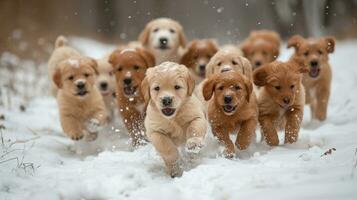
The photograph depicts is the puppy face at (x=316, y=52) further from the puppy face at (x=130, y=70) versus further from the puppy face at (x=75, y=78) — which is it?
the puppy face at (x=75, y=78)

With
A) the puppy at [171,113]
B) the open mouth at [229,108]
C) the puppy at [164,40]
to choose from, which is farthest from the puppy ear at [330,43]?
the puppy at [171,113]

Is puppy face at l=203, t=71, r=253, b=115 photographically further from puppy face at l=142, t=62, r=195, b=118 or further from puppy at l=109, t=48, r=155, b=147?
puppy at l=109, t=48, r=155, b=147

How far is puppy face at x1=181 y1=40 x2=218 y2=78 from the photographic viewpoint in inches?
323

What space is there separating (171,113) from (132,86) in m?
1.60

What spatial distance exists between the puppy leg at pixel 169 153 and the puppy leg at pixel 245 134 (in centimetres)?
75

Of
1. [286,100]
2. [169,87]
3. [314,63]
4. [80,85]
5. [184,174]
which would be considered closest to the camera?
[184,174]

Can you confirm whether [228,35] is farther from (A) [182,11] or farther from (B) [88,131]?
(B) [88,131]

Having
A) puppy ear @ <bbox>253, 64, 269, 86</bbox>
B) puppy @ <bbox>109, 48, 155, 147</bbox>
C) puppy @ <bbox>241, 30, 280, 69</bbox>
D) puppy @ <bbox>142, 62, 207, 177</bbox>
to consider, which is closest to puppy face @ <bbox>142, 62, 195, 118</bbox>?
puppy @ <bbox>142, 62, 207, 177</bbox>

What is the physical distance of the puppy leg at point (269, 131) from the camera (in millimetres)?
6129

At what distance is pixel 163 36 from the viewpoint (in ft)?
27.8

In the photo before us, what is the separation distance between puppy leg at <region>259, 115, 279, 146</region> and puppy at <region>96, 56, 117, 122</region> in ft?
9.81

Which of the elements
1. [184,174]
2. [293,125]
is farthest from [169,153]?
[293,125]

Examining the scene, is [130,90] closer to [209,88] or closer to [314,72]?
[209,88]

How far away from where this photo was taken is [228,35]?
72.7ft
